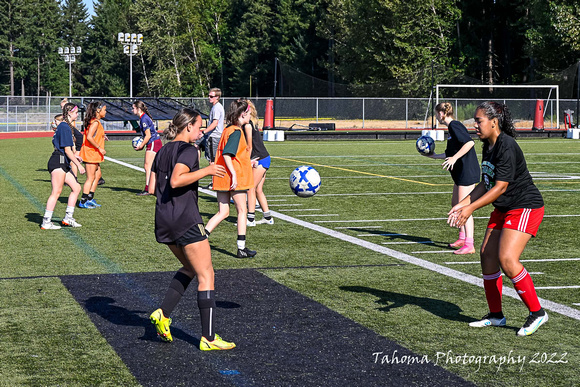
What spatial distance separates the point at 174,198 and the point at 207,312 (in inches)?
32.7

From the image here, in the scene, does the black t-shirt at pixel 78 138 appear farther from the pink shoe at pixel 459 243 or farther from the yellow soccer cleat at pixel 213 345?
the yellow soccer cleat at pixel 213 345

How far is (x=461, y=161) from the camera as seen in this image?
9430 mm

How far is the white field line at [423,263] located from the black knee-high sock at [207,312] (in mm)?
2975

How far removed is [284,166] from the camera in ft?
72.6

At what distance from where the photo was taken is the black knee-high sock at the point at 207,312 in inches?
212

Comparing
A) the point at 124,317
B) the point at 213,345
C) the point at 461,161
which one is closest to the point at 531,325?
the point at 213,345

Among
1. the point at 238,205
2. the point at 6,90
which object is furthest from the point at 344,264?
the point at 6,90

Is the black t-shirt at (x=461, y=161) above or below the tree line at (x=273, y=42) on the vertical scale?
below

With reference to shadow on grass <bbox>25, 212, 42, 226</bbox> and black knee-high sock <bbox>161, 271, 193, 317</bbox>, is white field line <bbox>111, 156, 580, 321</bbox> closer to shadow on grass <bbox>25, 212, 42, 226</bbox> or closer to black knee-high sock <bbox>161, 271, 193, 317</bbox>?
black knee-high sock <bbox>161, 271, 193, 317</bbox>

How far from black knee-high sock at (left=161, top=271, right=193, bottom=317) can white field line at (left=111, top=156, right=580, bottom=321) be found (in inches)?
124

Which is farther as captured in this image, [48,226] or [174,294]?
[48,226]

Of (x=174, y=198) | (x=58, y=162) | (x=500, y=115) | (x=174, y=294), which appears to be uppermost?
(x=500, y=115)

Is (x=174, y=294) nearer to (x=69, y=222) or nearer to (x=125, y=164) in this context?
(x=69, y=222)

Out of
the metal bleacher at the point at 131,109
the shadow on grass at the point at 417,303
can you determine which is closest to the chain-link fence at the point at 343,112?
the metal bleacher at the point at 131,109
